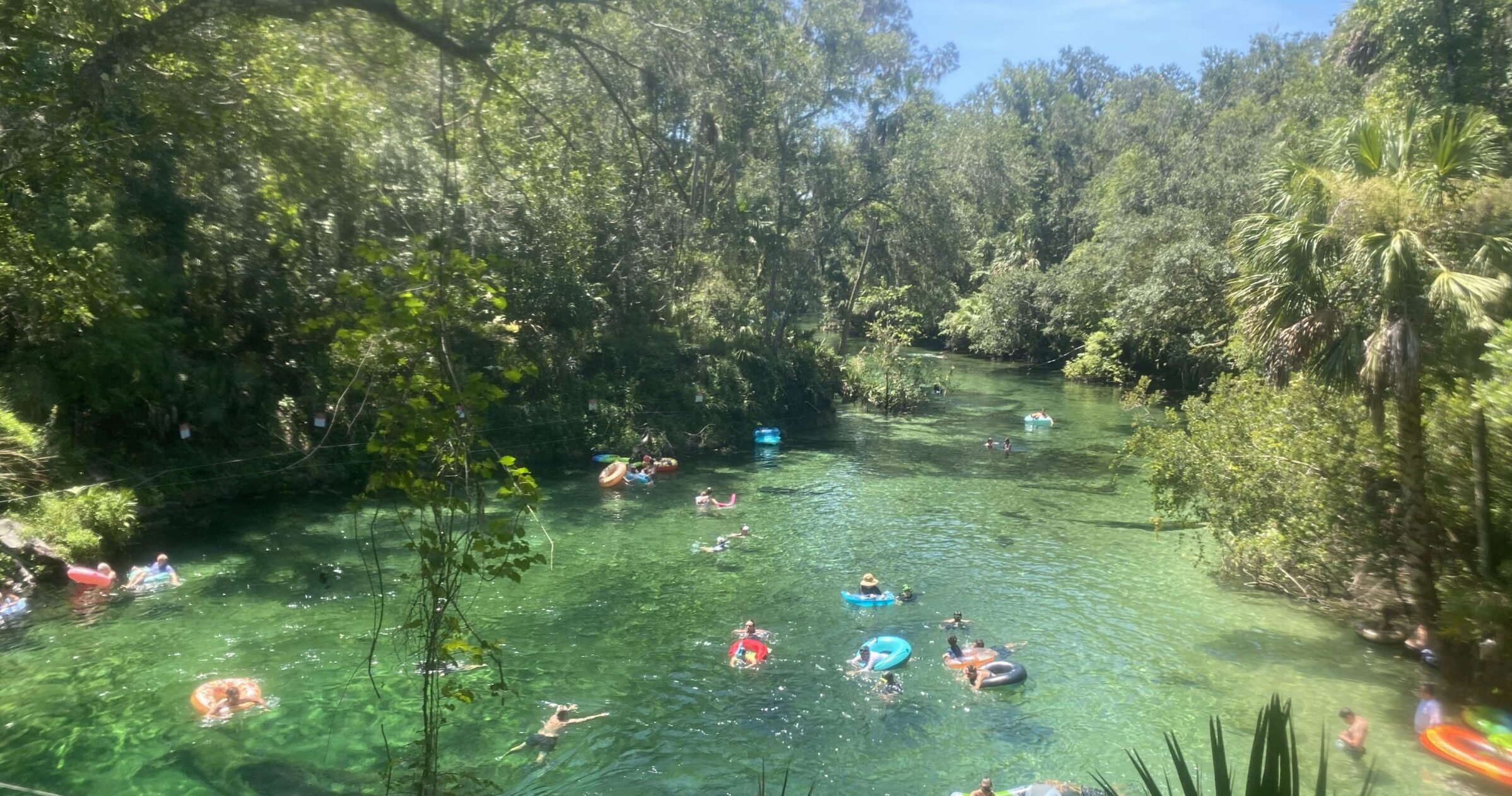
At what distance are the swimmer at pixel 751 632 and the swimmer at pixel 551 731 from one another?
111 inches

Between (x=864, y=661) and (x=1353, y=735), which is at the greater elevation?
(x=1353, y=735)

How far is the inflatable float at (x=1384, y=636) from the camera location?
11547 millimetres

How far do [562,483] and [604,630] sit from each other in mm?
9846

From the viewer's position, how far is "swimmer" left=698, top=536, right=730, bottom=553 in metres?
16.8

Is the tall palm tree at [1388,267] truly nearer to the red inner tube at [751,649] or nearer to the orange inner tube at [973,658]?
the orange inner tube at [973,658]

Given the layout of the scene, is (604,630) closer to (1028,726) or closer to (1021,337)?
(1028,726)

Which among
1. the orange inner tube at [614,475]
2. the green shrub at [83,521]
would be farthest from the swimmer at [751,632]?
the green shrub at [83,521]

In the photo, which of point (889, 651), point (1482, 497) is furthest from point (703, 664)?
point (1482, 497)

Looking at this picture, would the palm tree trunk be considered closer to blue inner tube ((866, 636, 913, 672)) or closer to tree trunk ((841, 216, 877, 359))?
blue inner tube ((866, 636, 913, 672))

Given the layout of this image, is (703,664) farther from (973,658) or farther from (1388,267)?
(1388,267)

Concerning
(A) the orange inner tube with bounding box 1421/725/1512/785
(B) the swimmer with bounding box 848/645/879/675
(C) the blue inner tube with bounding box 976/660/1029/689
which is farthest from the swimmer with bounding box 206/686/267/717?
(A) the orange inner tube with bounding box 1421/725/1512/785

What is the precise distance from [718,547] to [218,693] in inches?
346

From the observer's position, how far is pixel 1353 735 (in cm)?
923

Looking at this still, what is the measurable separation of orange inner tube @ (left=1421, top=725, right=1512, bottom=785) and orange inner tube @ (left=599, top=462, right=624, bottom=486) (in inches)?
642
